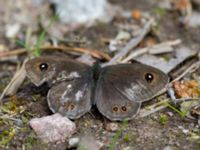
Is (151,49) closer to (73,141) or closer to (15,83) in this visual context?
(15,83)

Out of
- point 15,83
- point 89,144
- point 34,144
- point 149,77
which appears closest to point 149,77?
point 149,77

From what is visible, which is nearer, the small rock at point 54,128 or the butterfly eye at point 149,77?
the small rock at point 54,128

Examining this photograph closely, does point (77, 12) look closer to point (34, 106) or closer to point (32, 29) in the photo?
point (32, 29)

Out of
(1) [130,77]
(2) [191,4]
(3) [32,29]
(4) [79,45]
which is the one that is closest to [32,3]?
(3) [32,29]

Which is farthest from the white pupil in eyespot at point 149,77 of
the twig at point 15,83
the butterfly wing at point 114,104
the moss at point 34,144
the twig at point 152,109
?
the twig at point 15,83

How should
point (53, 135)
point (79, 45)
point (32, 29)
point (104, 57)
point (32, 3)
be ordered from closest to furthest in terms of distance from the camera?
point (53, 135) < point (104, 57) < point (79, 45) < point (32, 29) < point (32, 3)

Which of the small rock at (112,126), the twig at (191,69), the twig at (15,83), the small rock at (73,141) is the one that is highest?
the twig at (191,69)

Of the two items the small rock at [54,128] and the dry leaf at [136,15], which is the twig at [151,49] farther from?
the small rock at [54,128]

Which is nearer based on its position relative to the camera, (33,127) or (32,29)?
(33,127)
